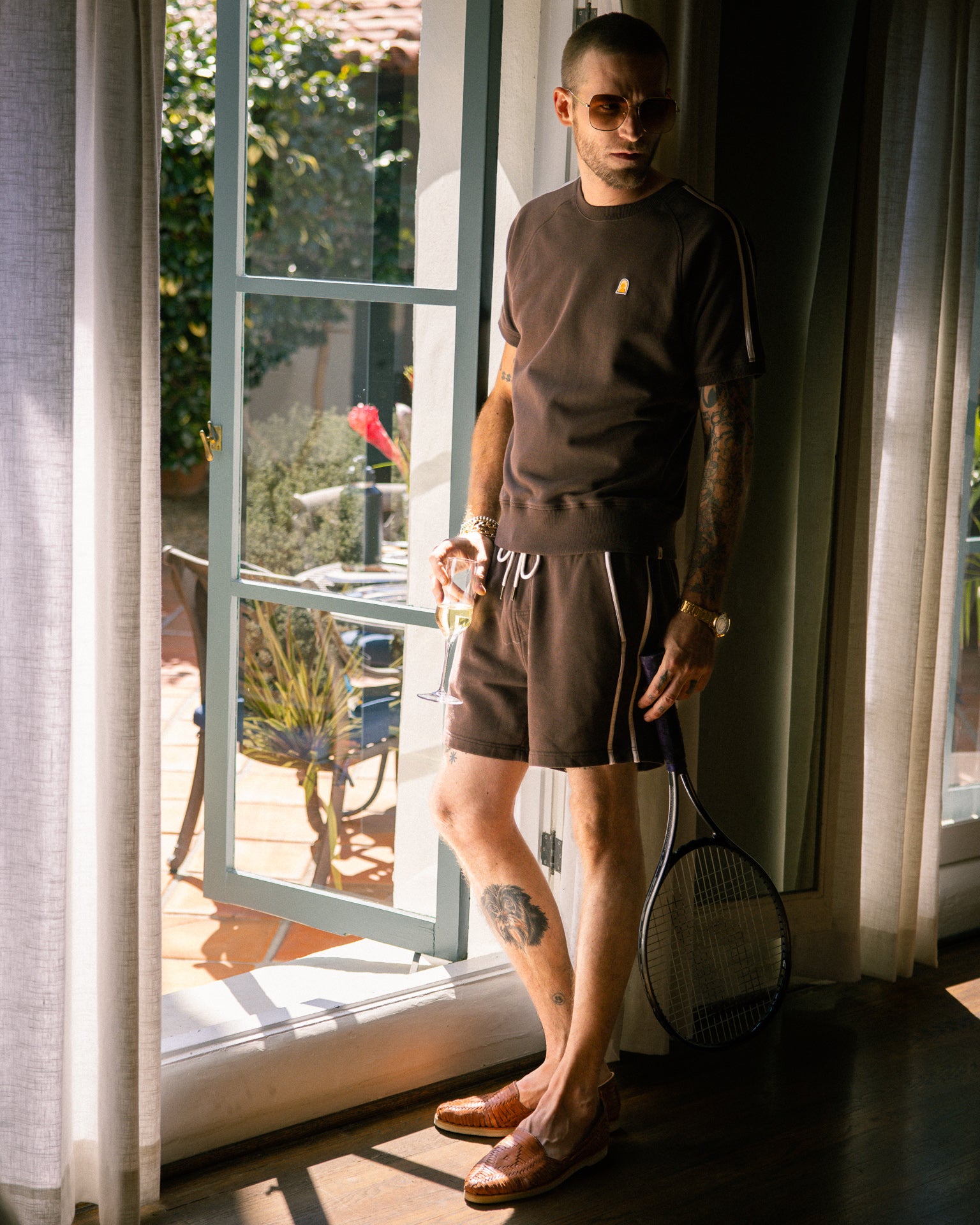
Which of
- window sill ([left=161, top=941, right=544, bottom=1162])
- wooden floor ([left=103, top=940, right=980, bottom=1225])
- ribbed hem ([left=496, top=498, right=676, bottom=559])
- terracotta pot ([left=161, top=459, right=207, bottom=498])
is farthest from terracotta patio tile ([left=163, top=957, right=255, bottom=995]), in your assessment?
terracotta pot ([left=161, top=459, right=207, bottom=498])

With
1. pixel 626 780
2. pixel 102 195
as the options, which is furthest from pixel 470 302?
pixel 626 780

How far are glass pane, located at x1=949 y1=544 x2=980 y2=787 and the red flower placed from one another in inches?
65.8

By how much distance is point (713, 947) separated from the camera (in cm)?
249

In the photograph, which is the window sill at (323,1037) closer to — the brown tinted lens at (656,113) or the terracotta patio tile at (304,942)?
the terracotta patio tile at (304,942)

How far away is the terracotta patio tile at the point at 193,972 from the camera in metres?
2.78

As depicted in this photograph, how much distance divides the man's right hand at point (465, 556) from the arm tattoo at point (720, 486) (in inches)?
13.5

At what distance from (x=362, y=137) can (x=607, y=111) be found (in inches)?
26.5

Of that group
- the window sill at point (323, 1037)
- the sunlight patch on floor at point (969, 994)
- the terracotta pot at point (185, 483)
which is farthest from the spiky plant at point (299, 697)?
the terracotta pot at point (185, 483)

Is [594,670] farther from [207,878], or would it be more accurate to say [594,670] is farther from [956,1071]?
[956,1071]

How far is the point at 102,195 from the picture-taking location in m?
1.62

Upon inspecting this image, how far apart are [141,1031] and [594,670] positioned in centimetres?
88

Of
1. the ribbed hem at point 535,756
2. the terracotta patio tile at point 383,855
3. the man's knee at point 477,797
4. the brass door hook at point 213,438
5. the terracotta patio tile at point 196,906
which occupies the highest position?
the brass door hook at point 213,438

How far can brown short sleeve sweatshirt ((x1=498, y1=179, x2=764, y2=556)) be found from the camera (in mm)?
1822

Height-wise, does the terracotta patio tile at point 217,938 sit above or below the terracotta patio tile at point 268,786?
below
